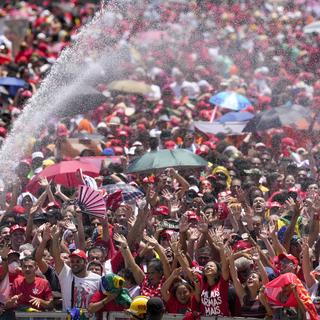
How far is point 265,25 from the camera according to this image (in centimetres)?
3067

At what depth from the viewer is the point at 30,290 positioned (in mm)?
14977

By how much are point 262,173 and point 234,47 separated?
10452 mm

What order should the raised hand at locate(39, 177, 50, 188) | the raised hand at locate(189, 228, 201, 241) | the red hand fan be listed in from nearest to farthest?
the raised hand at locate(189, 228, 201, 241) < the red hand fan < the raised hand at locate(39, 177, 50, 188)

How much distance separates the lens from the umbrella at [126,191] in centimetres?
1794

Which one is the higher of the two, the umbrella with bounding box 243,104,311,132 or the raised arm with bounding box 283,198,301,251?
the raised arm with bounding box 283,198,301,251

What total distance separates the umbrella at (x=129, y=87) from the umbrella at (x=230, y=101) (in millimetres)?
1893

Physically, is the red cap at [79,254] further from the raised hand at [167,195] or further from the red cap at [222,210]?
A: the raised hand at [167,195]

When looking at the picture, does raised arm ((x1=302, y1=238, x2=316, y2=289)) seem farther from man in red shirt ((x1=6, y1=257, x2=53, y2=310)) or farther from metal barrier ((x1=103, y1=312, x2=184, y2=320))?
man in red shirt ((x1=6, y1=257, x2=53, y2=310))

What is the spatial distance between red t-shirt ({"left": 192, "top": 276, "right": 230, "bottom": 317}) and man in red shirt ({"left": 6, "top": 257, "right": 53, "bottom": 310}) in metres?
1.53

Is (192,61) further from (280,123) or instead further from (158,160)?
(158,160)

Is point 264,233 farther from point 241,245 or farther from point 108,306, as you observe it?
point 108,306

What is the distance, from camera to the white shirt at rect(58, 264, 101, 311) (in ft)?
47.8

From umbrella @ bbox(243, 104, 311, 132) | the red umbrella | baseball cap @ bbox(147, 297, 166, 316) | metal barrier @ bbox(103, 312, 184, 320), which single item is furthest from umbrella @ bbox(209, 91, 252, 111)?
baseball cap @ bbox(147, 297, 166, 316)

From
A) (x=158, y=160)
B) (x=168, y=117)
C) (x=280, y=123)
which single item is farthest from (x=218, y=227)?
(x=168, y=117)
